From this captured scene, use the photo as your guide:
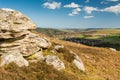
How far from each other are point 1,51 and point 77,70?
27.6 feet

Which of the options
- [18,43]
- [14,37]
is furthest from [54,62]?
[14,37]

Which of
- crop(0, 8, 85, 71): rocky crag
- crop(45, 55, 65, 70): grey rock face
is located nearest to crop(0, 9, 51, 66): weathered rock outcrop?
→ crop(0, 8, 85, 71): rocky crag

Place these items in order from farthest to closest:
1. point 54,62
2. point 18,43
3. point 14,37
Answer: point 54,62
point 18,43
point 14,37

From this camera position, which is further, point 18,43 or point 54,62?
point 54,62

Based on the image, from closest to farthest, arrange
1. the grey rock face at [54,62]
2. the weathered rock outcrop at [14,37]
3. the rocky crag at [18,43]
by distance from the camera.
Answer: the rocky crag at [18,43] < the weathered rock outcrop at [14,37] < the grey rock face at [54,62]

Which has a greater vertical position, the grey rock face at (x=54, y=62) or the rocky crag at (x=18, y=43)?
the rocky crag at (x=18, y=43)

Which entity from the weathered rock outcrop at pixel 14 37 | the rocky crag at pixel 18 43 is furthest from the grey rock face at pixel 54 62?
the weathered rock outcrop at pixel 14 37

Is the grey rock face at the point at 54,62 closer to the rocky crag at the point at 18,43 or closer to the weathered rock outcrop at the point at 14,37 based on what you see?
the rocky crag at the point at 18,43

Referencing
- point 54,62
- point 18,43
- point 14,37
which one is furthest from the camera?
point 54,62

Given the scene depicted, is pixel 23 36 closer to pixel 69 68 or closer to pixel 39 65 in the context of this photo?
pixel 39 65

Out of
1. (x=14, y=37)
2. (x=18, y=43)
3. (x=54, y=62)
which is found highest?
(x=14, y=37)

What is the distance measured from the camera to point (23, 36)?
20.7 metres

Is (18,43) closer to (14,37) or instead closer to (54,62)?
(14,37)

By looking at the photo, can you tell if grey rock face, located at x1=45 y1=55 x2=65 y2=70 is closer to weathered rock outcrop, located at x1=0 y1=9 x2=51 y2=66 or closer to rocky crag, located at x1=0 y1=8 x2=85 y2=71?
rocky crag, located at x1=0 y1=8 x2=85 y2=71
